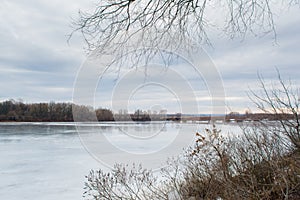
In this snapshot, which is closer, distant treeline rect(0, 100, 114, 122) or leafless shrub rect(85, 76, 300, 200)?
leafless shrub rect(85, 76, 300, 200)

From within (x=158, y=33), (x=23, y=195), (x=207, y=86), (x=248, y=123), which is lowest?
(x=23, y=195)

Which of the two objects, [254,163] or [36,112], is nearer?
[254,163]

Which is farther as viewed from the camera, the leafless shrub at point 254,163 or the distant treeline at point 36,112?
the distant treeline at point 36,112

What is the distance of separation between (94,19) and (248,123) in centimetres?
246

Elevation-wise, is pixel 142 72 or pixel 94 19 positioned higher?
pixel 94 19

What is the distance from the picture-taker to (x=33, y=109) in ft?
143

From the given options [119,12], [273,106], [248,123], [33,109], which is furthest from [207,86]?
[33,109]

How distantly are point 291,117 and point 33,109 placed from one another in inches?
1798

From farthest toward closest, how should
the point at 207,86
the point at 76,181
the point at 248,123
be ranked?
the point at 76,181 → the point at 207,86 → the point at 248,123

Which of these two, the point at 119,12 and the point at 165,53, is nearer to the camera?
the point at 119,12

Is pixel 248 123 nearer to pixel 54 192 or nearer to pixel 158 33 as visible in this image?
pixel 158 33

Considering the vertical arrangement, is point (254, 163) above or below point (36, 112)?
below

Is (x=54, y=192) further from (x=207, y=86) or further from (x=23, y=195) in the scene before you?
(x=207, y=86)

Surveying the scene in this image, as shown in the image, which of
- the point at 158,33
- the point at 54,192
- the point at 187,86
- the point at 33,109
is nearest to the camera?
the point at 158,33
